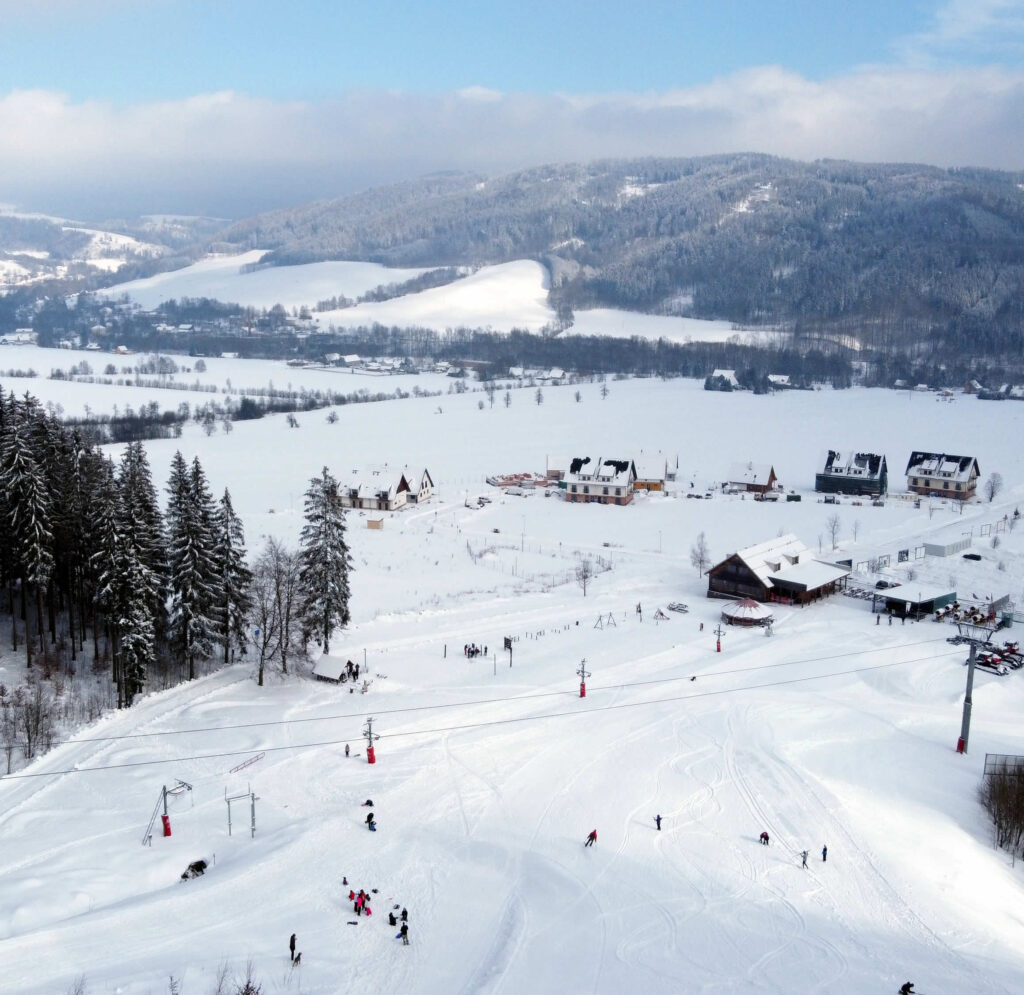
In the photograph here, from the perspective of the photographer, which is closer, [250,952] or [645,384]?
[250,952]

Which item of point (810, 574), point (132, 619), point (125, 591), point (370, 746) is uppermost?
point (125, 591)

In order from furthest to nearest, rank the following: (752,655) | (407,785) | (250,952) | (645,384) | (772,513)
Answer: (645,384) < (772,513) < (752,655) < (407,785) < (250,952)

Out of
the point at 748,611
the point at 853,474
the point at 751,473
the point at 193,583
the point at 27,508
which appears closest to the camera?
the point at 27,508

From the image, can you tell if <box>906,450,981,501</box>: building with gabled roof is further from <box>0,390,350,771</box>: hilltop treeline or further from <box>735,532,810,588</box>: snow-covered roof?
<box>0,390,350,771</box>: hilltop treeline

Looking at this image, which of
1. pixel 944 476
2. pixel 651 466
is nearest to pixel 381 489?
pixel 651 466

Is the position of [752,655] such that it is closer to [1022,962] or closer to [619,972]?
[1022,962]

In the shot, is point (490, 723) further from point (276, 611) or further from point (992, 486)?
point (992, 486)

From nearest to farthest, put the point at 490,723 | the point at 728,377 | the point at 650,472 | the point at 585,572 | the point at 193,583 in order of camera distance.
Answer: the point at 490,723
the point at 193,583
the point at 585,572
the point at 650,472
the point at 728,377

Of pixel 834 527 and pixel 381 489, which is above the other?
pixel 381 489

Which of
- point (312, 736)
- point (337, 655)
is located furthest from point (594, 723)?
point (337, 655)
